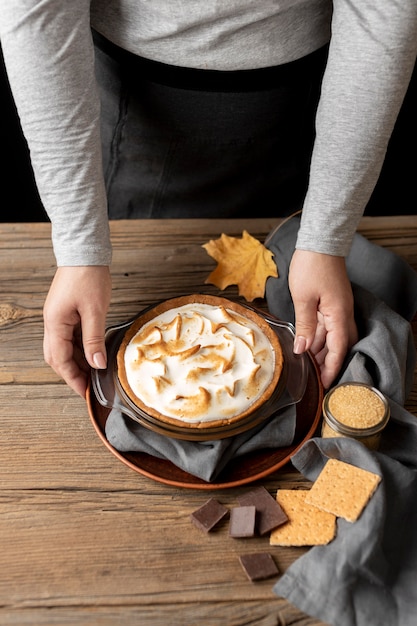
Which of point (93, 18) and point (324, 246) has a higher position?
point (93, 18)

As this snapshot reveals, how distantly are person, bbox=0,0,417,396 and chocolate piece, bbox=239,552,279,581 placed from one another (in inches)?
14.6

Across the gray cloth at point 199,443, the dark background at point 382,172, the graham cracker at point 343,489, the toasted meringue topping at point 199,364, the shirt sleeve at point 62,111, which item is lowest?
the dark background at point 382,172

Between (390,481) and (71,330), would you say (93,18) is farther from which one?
(390,481)

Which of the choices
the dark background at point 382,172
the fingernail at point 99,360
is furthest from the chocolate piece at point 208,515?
the dark background at point 382,172

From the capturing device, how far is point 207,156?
5.43ft

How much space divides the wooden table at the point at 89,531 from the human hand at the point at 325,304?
17 cm

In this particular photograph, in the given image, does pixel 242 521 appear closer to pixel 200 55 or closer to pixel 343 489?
pixel 343 489

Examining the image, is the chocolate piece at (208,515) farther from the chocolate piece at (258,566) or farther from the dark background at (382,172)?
the dark background at (382,172)

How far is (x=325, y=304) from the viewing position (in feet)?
4.11

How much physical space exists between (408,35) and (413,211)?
4.25ft

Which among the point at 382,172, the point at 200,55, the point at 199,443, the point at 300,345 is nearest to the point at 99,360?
the point at 199,443

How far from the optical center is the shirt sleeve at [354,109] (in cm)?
117

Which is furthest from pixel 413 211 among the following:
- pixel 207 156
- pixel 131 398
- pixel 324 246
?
pixel 131 398

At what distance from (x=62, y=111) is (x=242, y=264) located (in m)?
0.50
